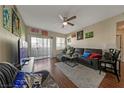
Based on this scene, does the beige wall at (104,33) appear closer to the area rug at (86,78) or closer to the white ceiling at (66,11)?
the white ceiling at (66,11)

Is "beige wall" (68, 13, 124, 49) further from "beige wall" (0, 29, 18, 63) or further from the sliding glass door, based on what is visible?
"beige wall" (0, 29, 18, 63)

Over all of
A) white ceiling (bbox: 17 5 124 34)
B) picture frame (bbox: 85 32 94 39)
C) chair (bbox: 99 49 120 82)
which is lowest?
chair (bbox: 99 49 120 82)

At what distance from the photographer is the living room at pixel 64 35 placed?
12.6 feet

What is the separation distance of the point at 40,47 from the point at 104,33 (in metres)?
4.81

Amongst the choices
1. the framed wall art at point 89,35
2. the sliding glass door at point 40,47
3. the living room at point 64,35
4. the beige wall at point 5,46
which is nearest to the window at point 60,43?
the living room at point 64,35

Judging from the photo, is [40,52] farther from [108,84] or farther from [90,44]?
[108,84]

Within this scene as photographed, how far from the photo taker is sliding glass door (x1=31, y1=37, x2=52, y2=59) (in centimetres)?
859

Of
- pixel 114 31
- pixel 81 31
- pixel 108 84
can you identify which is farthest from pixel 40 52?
pixel 108 84

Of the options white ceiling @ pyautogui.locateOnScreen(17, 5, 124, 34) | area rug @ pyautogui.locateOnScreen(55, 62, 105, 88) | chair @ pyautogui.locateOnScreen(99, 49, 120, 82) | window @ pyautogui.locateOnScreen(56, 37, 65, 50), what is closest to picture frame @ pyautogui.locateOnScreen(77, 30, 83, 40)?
window @ pyautogui.locateOnScreen(56, 37, 65, 50)

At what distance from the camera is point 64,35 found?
A: 1009 centimetres

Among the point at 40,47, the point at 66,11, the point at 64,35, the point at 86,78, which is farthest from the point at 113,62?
the point at 64,35

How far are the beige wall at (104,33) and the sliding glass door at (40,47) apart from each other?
3.19m
